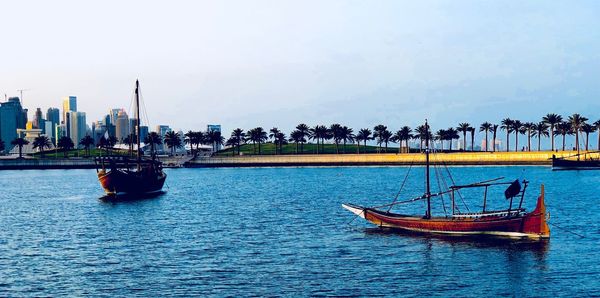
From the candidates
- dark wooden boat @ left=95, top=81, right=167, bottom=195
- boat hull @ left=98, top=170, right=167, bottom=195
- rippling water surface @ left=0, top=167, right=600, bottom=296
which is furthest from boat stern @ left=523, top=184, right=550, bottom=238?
boat hull @ left=98, top=170, right=167, bottom=195

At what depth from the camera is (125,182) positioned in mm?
133875

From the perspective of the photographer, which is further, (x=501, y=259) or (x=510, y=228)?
(x=510, y=228)

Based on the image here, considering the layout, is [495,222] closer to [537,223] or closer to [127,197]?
[537,223]

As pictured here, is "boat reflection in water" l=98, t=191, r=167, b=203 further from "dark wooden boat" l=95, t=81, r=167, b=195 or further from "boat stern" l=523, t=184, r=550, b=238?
"boat stern" l=523, t=184, r=550, b=238

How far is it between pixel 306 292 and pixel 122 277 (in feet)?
49.5

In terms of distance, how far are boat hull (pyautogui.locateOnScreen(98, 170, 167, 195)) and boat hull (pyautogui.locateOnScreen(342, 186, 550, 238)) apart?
72478mm

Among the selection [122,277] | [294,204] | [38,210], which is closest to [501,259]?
[122,277]

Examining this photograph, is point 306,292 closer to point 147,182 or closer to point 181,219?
point 181,219

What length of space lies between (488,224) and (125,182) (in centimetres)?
8310

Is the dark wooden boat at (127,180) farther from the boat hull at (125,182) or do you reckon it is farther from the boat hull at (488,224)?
the boat hull at (488,224)

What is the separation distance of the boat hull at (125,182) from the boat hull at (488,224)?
238ft

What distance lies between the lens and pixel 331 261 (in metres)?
58.4

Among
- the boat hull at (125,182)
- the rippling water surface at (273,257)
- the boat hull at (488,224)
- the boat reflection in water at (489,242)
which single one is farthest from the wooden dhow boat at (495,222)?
the boat hull at (125,182)

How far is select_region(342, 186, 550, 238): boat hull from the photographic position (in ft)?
218
